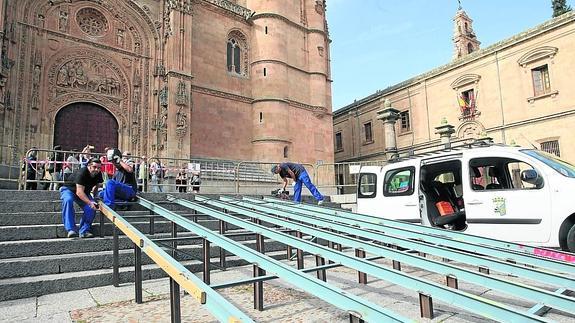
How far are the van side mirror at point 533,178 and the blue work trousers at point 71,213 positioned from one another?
296 inches

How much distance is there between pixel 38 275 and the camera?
205 inches

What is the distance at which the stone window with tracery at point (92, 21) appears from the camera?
19.0 m

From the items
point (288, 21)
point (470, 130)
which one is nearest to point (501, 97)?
point (470, 130)

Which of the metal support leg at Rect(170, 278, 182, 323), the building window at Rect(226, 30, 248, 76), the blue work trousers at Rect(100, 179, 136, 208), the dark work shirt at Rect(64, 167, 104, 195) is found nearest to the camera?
the metal support leg at Rect(170, 278, 182, 323)

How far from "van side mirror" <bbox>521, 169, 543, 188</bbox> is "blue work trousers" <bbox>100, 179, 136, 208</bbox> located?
7100 millimetres

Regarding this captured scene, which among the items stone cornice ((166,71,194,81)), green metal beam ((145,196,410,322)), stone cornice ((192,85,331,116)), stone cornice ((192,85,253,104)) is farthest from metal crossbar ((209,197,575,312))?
stone cornice ((192,85,331,116))

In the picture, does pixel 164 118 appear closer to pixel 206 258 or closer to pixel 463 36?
pixel 206 258

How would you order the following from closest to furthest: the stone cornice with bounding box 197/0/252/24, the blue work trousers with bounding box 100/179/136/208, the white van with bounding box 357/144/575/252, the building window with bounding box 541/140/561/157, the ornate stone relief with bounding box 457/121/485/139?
the white van with bounding box 357/144/575/252 < the blue work trousers with bounding box 100/179/136/208 < the building window with bounding box 541/140/561/157 < the stone cornice with bounding box 197/0/252/24 < the ornate stone relief with bounding box 457/121/485/139

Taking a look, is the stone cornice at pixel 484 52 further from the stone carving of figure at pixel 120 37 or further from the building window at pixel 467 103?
the stone carving of figure at pixel 120 37

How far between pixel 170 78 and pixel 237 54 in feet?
22.2

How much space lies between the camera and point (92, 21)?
64.0ft

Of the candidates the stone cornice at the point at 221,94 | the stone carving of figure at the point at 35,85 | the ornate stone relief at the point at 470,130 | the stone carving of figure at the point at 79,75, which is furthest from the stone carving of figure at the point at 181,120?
the ornate stone relief at the point at 470,130

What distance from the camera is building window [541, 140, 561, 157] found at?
73.6ft

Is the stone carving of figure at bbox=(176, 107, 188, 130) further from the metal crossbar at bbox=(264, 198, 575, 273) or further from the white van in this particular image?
the metal crossbar at bbox=(264, 198, 575, 273)
